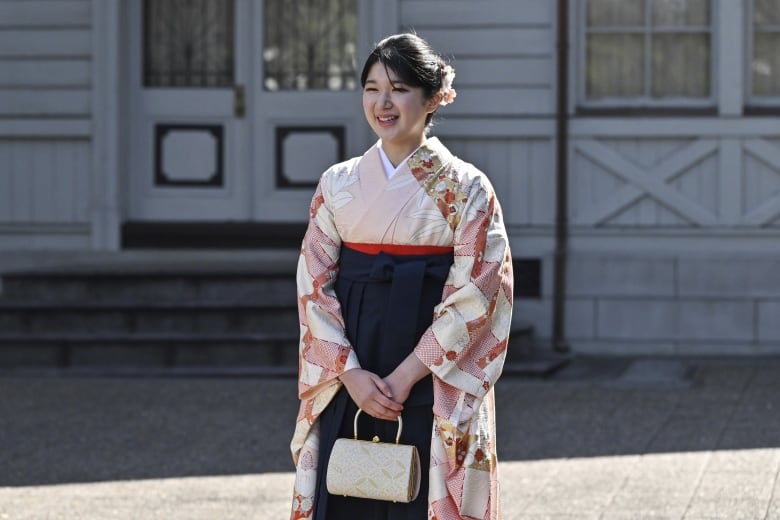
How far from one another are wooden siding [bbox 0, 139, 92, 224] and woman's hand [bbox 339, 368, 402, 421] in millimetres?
7499

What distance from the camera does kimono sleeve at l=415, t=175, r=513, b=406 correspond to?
421 centimetres

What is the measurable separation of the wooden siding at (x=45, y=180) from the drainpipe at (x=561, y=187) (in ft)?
11.1

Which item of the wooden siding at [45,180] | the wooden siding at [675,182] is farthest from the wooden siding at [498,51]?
the wooden siding at [45,180]

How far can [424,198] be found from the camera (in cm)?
423

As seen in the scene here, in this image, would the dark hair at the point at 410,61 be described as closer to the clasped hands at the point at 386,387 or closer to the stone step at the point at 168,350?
the clasped hands at the point at 386,387

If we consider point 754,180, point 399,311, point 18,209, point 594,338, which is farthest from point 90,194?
point 399,311

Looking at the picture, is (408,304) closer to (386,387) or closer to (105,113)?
(386,387)

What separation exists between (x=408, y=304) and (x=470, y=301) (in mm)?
171

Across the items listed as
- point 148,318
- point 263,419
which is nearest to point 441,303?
point 263,419

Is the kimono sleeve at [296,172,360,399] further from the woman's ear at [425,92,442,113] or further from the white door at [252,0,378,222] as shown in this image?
the white door at [252,0,378,222]

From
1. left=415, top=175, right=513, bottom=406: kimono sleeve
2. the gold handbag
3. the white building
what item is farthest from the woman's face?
the white building

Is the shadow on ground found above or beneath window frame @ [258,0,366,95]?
beneath

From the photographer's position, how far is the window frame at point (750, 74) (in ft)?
36.3

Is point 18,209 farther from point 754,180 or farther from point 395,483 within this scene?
point 395,483
